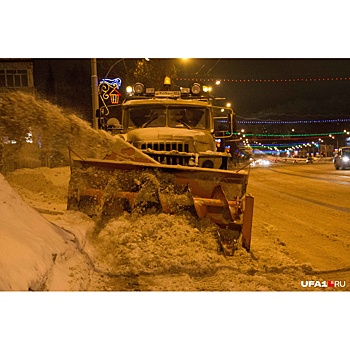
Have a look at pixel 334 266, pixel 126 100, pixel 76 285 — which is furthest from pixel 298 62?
pixel 76 285

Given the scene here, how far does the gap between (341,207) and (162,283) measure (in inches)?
280

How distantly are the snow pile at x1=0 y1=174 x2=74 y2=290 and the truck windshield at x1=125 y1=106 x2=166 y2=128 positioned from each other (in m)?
3.36

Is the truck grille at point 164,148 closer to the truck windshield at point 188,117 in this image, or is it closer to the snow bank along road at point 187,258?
the truck windshield at point 188,117

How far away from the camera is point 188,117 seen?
7.77 metres

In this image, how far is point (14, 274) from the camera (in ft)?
11.8

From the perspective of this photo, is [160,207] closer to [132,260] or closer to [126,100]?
[132,260]

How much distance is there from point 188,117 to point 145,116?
36.0 inches

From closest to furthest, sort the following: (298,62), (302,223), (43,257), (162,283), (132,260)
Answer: (43,257)
(162,283)
(132,260)
(298,62)
(302,223)

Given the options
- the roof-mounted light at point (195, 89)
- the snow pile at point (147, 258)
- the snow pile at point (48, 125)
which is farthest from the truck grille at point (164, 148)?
the roof-mounted light at point (195, 89)

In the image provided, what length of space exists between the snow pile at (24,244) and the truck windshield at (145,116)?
336 centimetres

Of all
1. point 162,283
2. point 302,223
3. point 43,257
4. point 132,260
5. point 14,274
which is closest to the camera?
point 14,274

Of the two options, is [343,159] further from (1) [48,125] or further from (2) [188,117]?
(1) [48,125]

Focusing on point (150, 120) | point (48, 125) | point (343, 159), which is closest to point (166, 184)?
point (150, 120)

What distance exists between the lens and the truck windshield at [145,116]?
762 centimetres
